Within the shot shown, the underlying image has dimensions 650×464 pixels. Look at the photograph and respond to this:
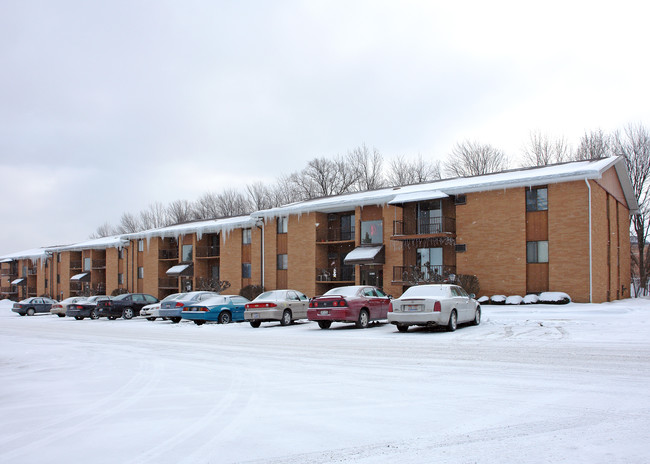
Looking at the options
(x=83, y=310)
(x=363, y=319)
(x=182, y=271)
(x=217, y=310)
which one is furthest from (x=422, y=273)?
(x=182, y=271)

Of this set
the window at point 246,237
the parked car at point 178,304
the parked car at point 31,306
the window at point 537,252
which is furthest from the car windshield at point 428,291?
the parked car at point 31,306

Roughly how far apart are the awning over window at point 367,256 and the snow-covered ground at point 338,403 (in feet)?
61.2

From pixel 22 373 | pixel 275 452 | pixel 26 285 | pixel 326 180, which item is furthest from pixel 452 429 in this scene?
pixel 26 285

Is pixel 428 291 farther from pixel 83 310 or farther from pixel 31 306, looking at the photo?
pixel 31 306

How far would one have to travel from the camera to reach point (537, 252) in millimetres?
27656

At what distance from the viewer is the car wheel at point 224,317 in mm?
24106

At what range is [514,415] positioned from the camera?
6.13 meters

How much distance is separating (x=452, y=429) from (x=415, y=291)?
37.1 ft

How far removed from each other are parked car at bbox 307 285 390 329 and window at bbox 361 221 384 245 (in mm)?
14414

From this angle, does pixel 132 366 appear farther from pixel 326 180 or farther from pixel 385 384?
pixel 326 180

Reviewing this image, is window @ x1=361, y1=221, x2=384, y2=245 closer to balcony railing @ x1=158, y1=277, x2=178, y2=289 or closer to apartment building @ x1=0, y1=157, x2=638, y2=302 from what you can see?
apartment building @ x1=0, y1=157, x2=638, y2=302

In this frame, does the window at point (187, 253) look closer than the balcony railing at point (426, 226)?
No

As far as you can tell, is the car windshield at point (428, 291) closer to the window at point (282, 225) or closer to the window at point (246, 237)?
the window at point (282, 225)

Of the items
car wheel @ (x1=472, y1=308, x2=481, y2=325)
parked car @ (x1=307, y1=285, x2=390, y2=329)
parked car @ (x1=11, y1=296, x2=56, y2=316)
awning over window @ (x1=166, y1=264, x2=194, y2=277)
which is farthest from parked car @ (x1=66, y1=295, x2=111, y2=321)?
car wheel @ (x1=472, y1=308, x2=481, y2=325)
